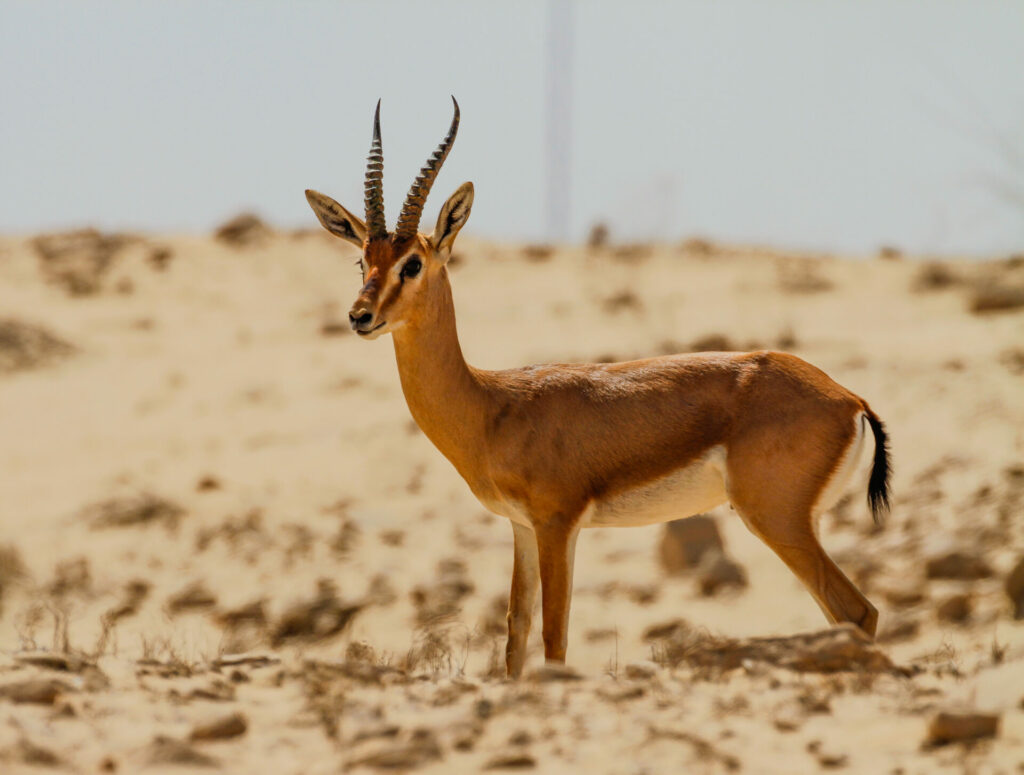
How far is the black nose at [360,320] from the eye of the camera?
7617mm

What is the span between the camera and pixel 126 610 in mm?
14211

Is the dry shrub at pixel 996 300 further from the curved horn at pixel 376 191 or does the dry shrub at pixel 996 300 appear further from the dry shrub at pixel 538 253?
the curved horn at pixel 376 191

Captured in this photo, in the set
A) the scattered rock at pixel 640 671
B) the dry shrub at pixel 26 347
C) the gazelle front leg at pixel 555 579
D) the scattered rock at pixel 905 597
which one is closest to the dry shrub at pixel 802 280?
the scattered rock at pixel 905 597

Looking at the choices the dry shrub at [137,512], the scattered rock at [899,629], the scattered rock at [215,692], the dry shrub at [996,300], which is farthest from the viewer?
the dry shrub at [996,300]

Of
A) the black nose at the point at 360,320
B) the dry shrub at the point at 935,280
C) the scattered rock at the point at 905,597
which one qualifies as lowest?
the scattered rock at the point at 905,597

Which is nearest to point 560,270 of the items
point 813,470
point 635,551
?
point 635,551

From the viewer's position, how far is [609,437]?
8117mm

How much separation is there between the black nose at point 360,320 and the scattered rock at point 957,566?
27.4 feet

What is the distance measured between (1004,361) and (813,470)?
39.7 ft

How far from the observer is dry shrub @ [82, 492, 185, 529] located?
661 inches

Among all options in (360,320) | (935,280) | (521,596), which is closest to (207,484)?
(521,596)

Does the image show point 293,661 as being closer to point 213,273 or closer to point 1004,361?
point 1004,361

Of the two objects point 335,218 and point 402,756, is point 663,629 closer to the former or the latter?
point 335,218

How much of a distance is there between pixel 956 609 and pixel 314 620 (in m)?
6.63
